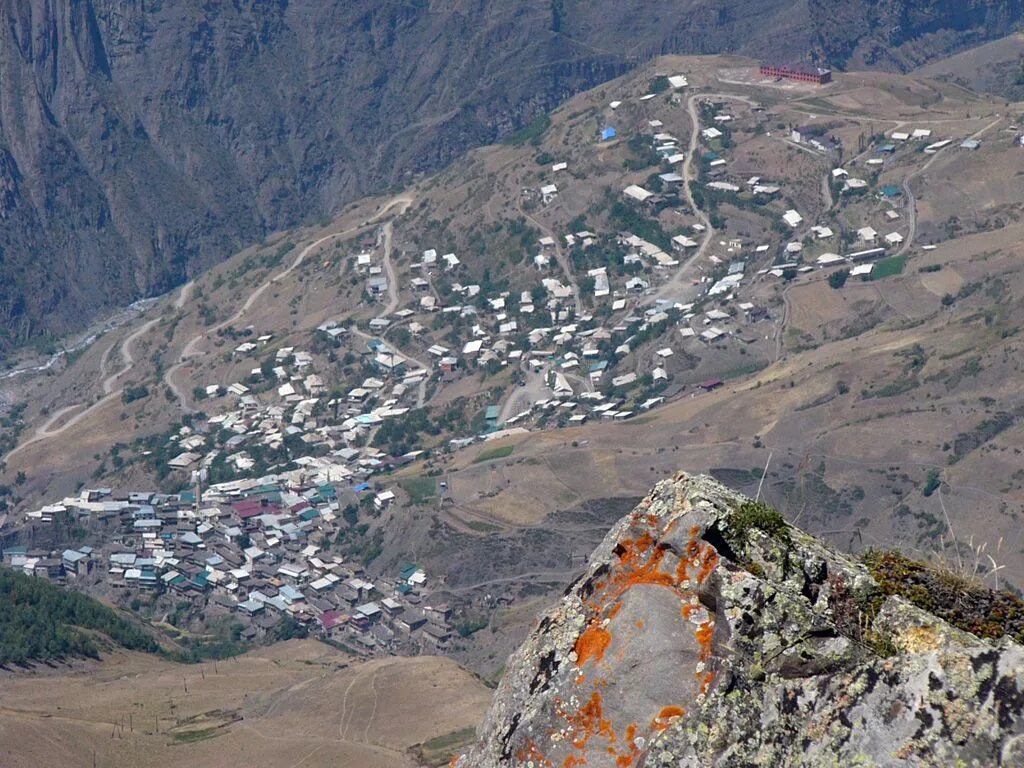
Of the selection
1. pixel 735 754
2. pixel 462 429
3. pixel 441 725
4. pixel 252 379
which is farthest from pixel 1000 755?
pixel 252 379

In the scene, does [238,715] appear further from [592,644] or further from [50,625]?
[592,644]

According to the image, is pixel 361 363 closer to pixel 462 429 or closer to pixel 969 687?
pixel 462 429

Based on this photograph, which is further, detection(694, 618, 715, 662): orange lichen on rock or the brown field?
the brown field

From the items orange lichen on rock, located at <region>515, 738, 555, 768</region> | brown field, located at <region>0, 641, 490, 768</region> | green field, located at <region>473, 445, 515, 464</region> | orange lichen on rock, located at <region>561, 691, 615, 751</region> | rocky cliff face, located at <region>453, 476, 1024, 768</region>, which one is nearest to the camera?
rocky cliff face, located at <region>453, 476, 1024, 768</region>

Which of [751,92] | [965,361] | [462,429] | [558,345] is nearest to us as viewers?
[965,361]

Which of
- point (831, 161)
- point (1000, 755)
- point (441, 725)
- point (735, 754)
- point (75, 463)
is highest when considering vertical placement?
point (1000, 755)

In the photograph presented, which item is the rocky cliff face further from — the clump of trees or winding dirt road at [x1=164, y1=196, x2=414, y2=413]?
winding dirt road at [x1=164, y1=196, x2=414, y2=413]

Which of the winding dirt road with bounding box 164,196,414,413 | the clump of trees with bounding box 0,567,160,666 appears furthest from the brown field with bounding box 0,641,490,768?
the winding dirt road with bounding box 164,196,414,413
